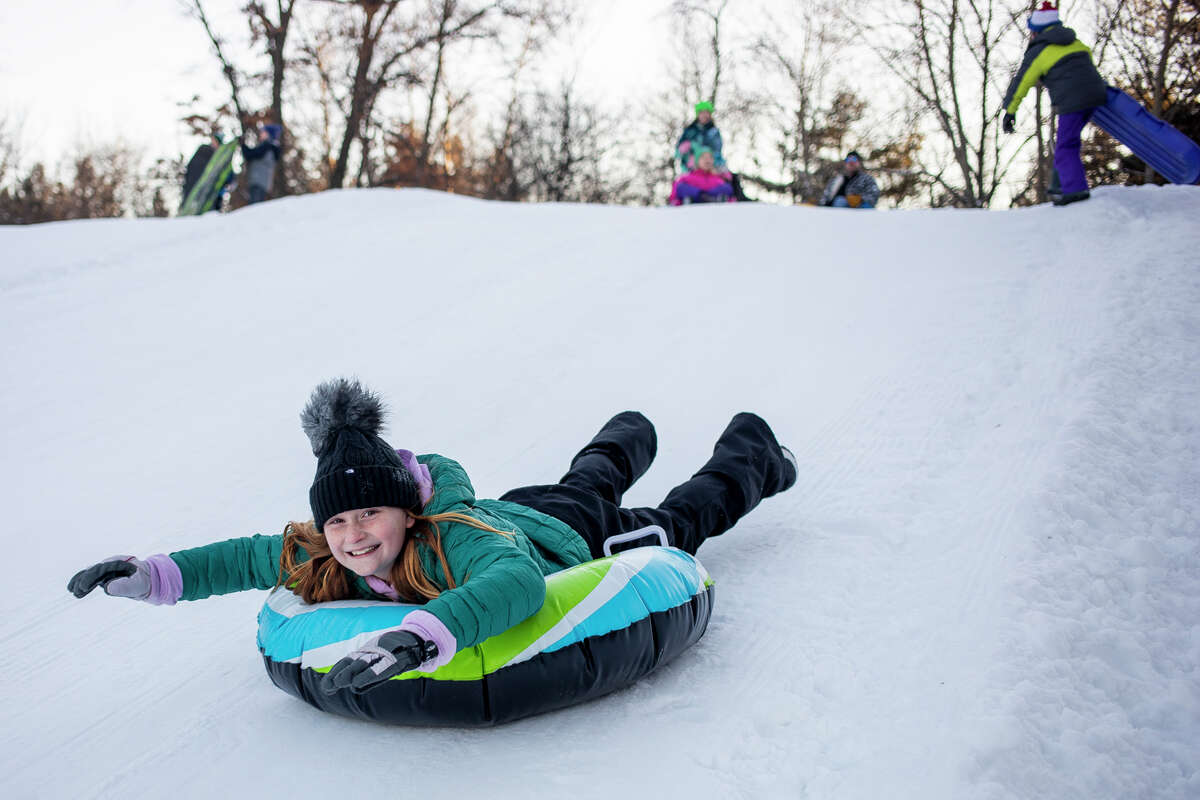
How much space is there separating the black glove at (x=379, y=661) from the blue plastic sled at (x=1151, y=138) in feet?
21.2

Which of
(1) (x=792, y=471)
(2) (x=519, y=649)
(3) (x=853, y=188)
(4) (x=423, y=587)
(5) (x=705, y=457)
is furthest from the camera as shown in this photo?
(3) (x=853, y=188)

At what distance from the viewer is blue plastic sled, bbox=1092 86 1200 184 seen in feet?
19.0

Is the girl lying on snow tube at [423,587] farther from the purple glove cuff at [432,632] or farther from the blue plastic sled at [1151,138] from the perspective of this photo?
the blue plastic sled at [1151,138]

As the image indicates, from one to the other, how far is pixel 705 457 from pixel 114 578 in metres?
2.17

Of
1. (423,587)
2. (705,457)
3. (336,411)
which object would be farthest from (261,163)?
(423,587)

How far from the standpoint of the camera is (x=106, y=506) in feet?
10.1

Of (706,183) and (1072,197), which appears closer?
(1072,197)

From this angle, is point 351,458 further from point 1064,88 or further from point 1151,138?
point 1151,138

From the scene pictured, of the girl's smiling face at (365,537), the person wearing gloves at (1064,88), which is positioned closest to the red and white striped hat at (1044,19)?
the person wearing gloves at (1064,88)

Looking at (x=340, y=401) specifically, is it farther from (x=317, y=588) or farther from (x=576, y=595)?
(x=576, y=595)

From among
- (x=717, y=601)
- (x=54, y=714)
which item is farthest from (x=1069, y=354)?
(x=54, y=714)

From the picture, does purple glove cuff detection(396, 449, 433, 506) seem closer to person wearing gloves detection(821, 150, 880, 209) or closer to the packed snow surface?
the packed snow surface

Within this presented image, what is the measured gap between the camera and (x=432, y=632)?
145cm

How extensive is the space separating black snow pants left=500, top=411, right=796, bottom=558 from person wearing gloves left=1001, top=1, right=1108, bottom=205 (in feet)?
14.3
